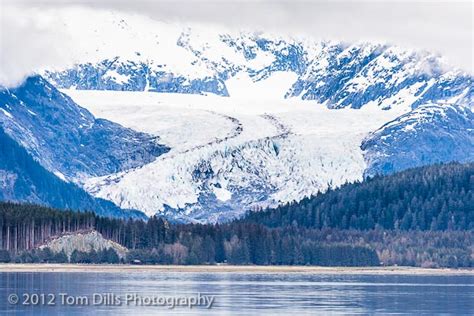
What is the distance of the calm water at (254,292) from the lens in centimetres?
13075

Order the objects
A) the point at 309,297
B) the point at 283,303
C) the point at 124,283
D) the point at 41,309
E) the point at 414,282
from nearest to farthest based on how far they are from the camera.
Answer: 1. the point at 41,309
2. the point at 283,303
3. the point at 309,297
4. the point at 124,283
5. the point at 414,282

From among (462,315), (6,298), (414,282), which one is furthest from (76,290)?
(414,282)

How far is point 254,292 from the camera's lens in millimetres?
154500

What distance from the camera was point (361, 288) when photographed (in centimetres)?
16575

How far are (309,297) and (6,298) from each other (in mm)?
27132

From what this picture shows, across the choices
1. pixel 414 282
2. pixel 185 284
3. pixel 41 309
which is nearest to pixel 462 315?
pixel 41 309

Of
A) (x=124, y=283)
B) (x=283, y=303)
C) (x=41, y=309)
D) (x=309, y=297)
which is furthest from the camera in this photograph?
(x=124, y=283)

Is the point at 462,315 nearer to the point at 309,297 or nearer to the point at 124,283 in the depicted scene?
the point at 309,297

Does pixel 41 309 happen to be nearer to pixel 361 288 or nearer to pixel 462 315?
pixel 462 315

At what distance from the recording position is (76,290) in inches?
5792

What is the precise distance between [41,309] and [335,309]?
72.9 ft

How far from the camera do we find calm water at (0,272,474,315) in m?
131

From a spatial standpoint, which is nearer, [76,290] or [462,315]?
[462,315]

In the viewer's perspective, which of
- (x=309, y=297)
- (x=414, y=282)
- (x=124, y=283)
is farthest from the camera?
(x=414, y=282)
